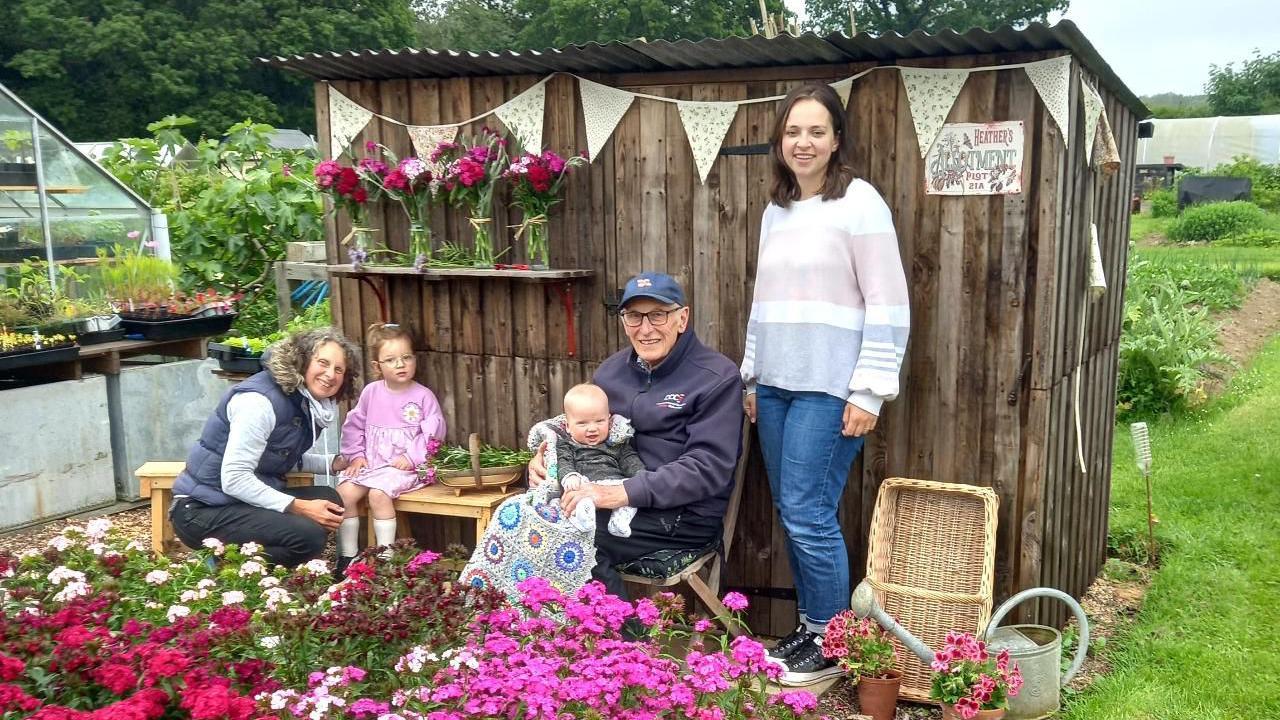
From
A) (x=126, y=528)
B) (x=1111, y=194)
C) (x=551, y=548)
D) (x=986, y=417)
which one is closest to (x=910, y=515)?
(x=986, y=417)

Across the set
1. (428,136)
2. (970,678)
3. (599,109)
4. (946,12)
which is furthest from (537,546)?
(946,12)

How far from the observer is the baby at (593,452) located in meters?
4.11

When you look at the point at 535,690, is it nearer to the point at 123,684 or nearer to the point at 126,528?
the point at 123,684

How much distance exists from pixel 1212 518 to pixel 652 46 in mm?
4666

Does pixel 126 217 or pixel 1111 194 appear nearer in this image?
pixel 1111 194

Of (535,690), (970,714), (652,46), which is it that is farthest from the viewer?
(652,46)

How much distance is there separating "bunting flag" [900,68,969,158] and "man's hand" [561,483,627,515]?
175 cm

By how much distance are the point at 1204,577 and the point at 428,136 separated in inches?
179

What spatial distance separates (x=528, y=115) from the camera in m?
5.00

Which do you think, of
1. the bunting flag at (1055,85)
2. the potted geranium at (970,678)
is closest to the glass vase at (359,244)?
the bunting flag at (1055,85)

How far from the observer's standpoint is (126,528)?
656cm

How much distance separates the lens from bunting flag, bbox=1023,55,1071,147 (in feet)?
12.7

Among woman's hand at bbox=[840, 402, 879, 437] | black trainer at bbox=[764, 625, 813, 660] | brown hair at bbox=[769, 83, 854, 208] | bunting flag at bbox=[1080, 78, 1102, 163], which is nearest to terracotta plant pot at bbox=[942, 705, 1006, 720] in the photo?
black trainer at bbox=[764, 625, 813, 660]

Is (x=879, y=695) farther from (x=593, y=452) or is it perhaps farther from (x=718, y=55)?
(x=718, y=55)
